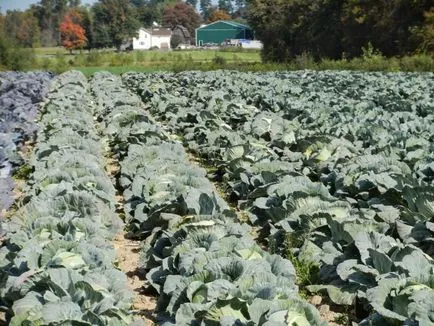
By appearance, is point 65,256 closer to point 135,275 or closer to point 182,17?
point 135,275

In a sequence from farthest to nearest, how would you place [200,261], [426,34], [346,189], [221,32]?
[221,32] → [426,34] → [346,189] → [200,261]

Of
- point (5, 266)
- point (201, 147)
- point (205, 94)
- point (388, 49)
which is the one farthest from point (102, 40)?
point (5, 266)

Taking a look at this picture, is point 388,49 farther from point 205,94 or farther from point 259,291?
point 259,291

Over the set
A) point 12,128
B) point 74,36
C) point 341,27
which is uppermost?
point 74,36

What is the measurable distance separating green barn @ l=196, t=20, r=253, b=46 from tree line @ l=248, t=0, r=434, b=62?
2841 inches

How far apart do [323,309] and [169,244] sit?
1.64 metres

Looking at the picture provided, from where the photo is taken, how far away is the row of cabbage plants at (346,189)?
4.89 m

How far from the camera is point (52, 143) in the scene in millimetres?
10078

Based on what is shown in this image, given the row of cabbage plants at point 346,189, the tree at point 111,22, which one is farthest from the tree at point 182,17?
the row of cabbage plants at point 346,189

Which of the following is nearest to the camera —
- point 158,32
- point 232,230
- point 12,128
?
point 232,230

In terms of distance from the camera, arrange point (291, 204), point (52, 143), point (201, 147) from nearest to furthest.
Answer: point (291, 204) < point (52, 143) < point (201, 147)

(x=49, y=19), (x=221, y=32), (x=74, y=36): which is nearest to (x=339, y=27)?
(x=74, y=36)

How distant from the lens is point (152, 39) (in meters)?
132

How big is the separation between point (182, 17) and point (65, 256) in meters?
169
